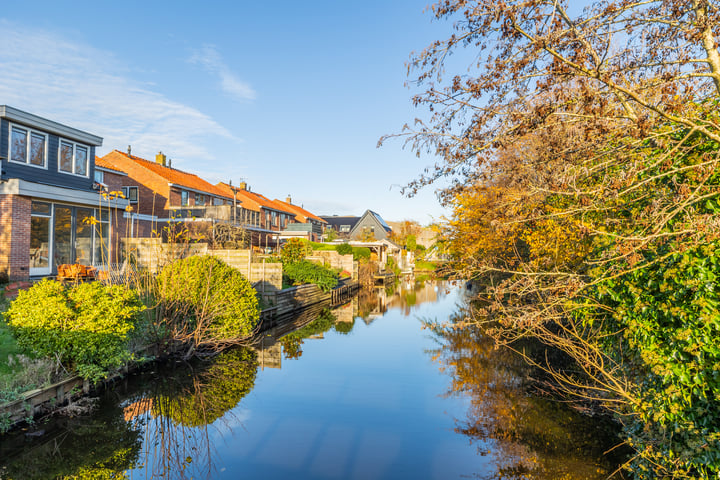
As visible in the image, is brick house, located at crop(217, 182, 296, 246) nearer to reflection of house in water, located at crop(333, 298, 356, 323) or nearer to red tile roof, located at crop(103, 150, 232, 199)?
red tile roof, located at crop(103, 150, 232, 199)

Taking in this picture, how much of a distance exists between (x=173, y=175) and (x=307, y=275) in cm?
1853

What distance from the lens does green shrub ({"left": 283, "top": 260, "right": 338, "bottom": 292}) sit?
73.5 ft

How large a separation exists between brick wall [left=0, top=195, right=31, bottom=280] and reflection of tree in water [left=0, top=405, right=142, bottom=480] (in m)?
10.6

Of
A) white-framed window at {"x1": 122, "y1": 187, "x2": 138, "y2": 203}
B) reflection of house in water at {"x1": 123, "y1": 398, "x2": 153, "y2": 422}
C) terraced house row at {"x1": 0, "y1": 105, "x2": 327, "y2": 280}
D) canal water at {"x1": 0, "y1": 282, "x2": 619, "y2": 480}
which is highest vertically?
white-framed window at {"x1": 122, "y1": 187, "x2": 138, "y2": 203}

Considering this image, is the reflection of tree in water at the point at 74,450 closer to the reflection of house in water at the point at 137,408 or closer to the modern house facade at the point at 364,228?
the reflection of house in water at the point at 137,408

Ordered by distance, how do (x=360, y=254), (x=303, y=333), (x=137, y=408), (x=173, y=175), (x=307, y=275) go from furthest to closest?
(x=360, y=254) → (x=173, y=175) → (x=307, y=275) → (x=303, y=333) → (x=137, y=408)

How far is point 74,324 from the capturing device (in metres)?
7.61

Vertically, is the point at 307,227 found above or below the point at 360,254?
above

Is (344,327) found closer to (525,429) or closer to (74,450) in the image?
(525,429)

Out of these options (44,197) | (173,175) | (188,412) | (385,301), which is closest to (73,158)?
(44,197)

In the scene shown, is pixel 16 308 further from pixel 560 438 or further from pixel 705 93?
pixel 705 93

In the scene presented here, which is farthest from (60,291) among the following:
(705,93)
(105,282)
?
(705,93)

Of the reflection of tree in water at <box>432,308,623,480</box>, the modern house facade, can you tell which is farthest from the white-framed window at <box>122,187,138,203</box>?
the modern house facade

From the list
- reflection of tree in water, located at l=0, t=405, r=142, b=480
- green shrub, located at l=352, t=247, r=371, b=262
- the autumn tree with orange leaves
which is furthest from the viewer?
green shrub, located at l=352, t=247, r=371, b=262
